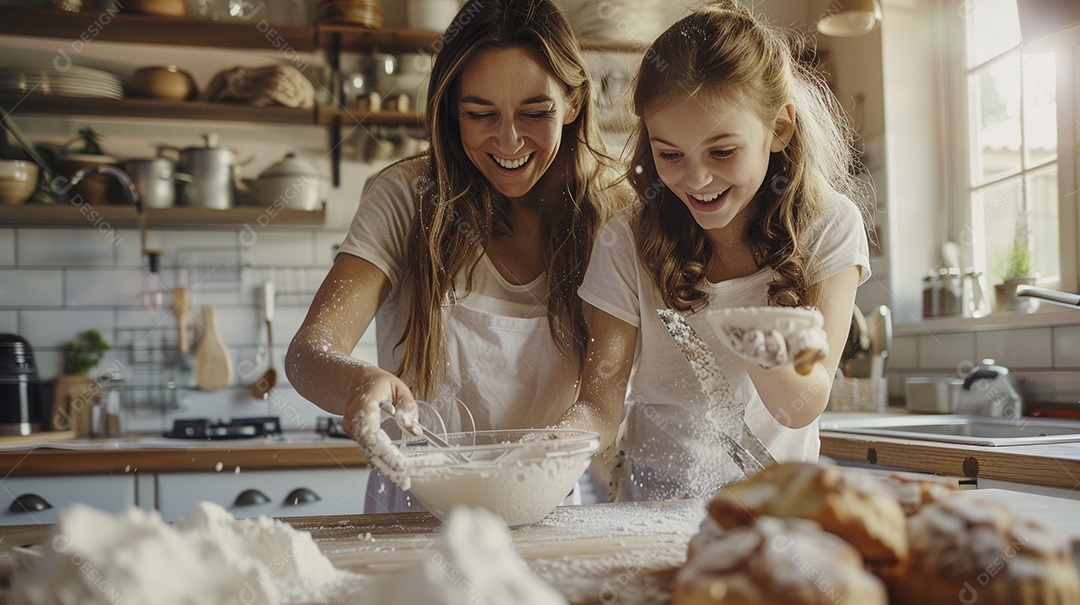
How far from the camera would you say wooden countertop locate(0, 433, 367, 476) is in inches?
85.8

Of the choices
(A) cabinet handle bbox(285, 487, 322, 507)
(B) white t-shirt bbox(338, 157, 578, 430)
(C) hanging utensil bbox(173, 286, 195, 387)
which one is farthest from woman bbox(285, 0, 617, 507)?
(C) hanging utensil bbox(173, 286, 195, 387)

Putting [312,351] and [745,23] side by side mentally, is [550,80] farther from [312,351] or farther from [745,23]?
[312,351]

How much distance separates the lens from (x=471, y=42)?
1275mm

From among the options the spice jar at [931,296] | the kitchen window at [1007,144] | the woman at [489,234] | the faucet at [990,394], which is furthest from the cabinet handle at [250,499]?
the kitchen window at [1007,144]

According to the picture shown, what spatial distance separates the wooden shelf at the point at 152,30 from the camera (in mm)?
2658

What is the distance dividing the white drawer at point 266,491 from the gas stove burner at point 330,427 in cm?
17

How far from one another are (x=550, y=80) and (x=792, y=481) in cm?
81

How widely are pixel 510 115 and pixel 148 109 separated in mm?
2031

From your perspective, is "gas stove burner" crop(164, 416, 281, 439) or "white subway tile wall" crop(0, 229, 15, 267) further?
"white subway tile wall" crop(0, 229, 15, 267)

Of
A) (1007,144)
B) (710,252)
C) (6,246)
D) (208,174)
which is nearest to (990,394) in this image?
(1007,144)

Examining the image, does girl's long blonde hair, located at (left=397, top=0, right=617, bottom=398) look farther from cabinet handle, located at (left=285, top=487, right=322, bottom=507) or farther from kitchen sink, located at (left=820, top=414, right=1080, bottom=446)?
cabinet handle, located at (left=285, top=487, right=322, bottom=507)

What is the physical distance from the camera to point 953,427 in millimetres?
2092

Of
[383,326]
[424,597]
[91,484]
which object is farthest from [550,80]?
[91,484]

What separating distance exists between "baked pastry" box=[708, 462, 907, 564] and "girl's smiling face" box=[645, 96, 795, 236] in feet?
1.84
